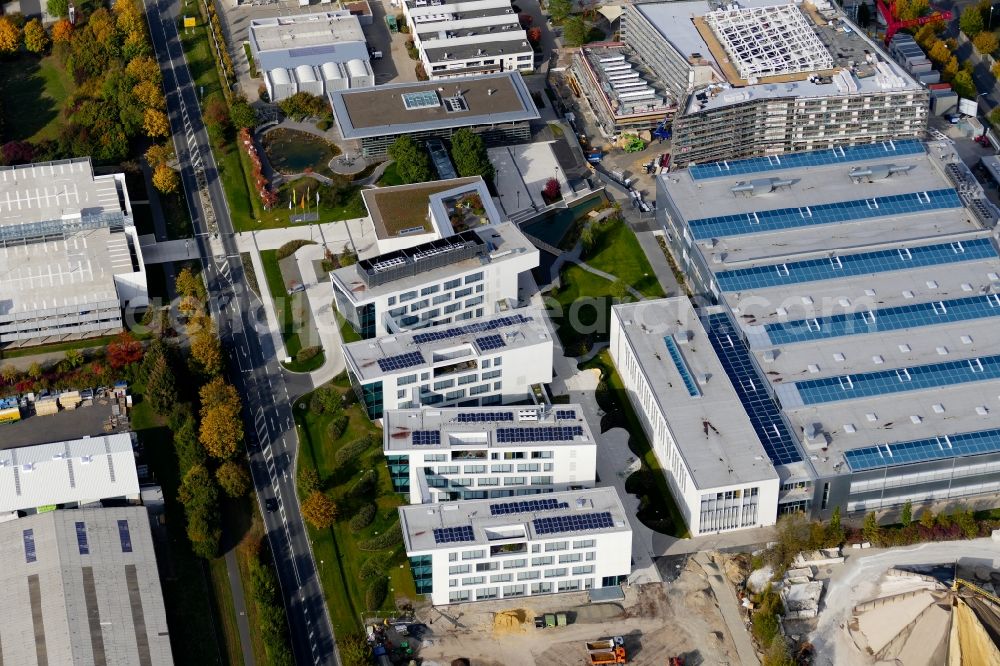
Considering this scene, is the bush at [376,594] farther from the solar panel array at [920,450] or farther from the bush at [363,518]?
the solar panel array at [920,450]

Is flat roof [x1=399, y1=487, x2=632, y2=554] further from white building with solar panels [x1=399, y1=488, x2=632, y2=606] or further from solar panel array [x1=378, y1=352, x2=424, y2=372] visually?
solar panel array [x1=378, y1=352, x2=424, y2=372]

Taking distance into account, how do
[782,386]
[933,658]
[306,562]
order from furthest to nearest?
[782,386], [306,562], [933,658]

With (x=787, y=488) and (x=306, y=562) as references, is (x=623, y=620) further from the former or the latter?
(x=306, y=562)

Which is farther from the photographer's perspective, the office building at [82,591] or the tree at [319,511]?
the tree at [319,511]

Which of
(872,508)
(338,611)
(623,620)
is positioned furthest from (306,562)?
(872,508)

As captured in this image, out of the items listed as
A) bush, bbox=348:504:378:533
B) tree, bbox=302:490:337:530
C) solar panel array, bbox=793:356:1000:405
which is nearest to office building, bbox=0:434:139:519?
tree, bbox=302:490:337:530

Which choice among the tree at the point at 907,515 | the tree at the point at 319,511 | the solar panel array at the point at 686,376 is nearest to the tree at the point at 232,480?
the tree at the point at 319,511

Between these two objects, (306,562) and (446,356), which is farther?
(446,356)
